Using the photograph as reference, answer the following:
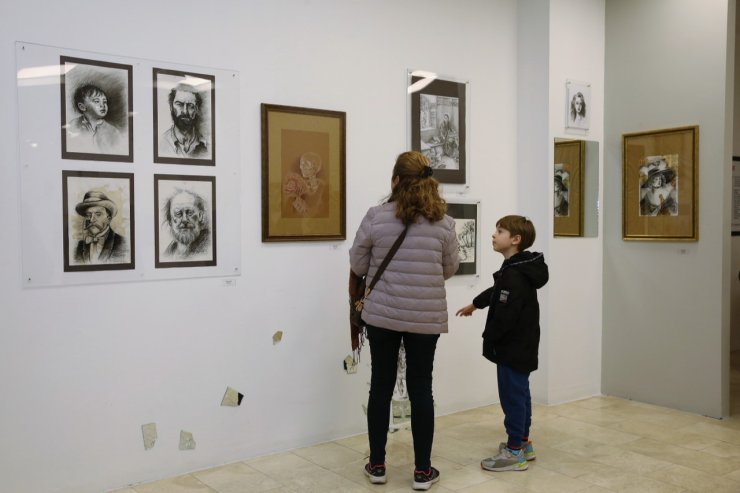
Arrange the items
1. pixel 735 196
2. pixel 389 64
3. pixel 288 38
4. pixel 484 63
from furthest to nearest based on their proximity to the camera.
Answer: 1. pixel 735 196
2. pixel 484 63
3. pixel 389 64
4. pixel 288 38

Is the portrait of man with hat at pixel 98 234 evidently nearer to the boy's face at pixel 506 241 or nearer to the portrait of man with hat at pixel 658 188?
the boy's face at pixel 506 241

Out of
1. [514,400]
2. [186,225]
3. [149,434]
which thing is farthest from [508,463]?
[186,225]

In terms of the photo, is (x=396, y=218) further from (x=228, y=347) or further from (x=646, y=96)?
(x=646, y=96)

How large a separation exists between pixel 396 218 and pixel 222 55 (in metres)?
1.46

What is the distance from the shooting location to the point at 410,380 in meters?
3.85

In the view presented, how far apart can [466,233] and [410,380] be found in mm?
1881

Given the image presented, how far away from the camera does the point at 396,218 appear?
3.79 metres

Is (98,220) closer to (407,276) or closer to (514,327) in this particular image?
(407,276)

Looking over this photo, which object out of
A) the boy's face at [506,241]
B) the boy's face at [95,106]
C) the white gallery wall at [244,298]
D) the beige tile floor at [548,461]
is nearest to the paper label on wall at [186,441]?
the white gallery wall at [244,298]

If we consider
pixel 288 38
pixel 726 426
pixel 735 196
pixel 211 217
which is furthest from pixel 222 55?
pixel 735 196

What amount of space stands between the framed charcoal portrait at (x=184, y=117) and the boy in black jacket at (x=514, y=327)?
69.5 inches

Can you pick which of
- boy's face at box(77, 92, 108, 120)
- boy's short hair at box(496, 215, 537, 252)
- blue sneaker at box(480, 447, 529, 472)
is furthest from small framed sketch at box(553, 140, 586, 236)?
boy's face at box(77, 92, 108, 120)

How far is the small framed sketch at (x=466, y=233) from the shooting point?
5.41m

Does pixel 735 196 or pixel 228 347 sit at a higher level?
pixel 735 196
